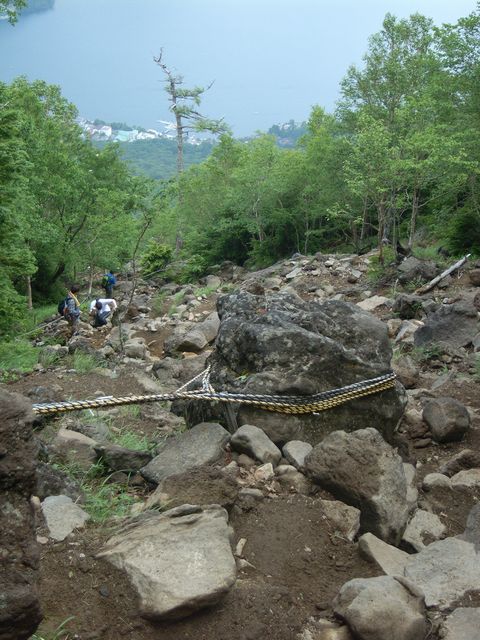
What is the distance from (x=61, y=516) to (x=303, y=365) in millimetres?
2174

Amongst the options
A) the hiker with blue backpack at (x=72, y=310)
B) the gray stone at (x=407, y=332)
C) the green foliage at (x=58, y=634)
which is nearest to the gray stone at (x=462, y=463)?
the green foliage at (x=58, y=634)

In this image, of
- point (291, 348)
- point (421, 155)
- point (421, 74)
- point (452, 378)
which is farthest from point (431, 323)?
point (421, 74)

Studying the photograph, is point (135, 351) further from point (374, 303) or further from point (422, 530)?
point (422, 530)

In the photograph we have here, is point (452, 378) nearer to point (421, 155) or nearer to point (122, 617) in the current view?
point (122, 617)

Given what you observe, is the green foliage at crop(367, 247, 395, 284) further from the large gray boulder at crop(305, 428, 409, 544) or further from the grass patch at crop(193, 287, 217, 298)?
the large gray boulder at crop(305, 428, 409, 544)

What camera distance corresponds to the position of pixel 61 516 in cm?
278

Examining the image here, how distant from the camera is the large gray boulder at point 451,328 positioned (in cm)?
887

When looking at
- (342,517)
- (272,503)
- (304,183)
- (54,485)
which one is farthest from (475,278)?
(304,183)

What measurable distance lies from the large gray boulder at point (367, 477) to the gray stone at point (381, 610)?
2.48 ft

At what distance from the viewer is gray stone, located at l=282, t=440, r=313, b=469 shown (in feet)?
12.3

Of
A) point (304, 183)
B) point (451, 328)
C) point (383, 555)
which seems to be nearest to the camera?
point (383, 555)

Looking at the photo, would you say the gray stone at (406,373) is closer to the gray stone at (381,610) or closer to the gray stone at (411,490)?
the gray stone at (411,490)

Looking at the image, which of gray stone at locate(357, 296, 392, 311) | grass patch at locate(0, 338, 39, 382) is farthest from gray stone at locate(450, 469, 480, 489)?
gray stone at locate(357, 296, 392, 311)

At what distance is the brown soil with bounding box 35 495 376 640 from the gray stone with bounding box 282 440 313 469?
0.55 metres
